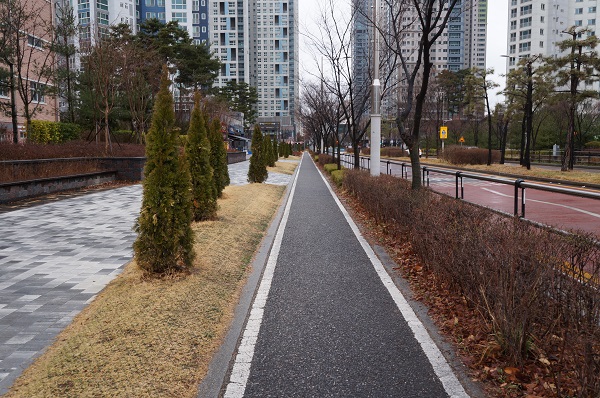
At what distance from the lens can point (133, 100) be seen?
107 feet

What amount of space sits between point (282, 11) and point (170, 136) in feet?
560

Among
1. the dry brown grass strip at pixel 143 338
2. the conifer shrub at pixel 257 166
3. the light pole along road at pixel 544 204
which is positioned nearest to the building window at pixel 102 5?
the conifer shrub at pixel 257 166

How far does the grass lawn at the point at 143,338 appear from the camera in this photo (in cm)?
370

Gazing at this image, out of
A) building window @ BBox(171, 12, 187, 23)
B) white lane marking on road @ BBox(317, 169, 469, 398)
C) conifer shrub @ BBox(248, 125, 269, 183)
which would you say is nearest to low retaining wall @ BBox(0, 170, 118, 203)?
conifer shrub @ BBox(248, 125, 269, 183)

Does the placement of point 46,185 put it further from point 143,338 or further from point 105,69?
point 143,338

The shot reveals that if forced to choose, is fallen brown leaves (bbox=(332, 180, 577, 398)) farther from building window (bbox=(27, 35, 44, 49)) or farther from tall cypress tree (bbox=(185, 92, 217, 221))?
building window (bbox=(27, 35, 44, 49))

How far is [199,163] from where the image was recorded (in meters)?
10.1

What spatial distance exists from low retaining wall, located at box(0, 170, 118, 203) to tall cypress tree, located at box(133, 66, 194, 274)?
32.6ft

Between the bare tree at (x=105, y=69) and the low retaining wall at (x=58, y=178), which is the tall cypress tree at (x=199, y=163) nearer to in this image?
the low retaining wall at (x=58, y=178)

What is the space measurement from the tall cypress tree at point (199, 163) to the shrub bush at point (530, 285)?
17.5 ft

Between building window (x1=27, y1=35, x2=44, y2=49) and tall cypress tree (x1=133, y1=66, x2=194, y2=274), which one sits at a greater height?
building window (x1=27, y1=35, x2=44, y2=49)

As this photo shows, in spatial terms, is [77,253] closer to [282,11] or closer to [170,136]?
[170,136]

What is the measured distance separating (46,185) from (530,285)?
16.2 meters

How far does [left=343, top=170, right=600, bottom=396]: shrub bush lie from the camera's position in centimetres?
332
